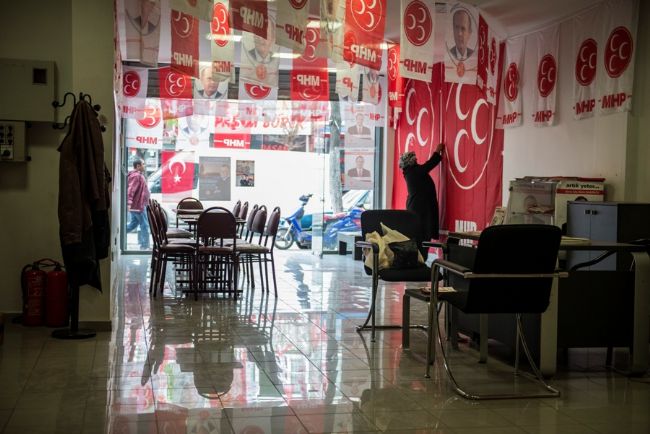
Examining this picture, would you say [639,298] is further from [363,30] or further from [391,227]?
[363,30]

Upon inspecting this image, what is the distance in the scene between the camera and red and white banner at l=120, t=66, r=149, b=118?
40.3ft

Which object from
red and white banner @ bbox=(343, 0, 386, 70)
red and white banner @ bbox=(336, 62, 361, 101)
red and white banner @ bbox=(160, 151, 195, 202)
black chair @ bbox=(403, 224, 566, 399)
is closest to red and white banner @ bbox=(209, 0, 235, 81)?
red and white banner @ bbox=(343, 0, 386, 70)

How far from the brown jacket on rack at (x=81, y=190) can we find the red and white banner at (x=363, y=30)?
241 centimetres

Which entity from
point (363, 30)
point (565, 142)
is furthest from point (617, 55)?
point (363, 30)

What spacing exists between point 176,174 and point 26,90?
299 inches

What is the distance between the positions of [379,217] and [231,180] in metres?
8.19

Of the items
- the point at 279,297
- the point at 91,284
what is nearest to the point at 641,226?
the point at 279,297

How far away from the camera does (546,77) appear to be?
841 centimetres

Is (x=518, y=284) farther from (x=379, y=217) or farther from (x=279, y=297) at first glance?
(x=279, y=297)

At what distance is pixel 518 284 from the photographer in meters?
4.29

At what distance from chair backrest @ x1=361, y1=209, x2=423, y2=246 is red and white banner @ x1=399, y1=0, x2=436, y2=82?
4.63ft

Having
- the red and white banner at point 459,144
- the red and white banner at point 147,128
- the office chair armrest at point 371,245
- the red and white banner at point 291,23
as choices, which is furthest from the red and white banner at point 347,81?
the red and white banner at point 147,128

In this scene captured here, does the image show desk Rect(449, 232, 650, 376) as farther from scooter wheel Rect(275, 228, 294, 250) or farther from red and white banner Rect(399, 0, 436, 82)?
scooter wheel Rect(275, 228, 294, 250)

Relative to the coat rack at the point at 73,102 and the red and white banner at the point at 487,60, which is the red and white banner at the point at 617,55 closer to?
the red and white banner at the point at 487,60
